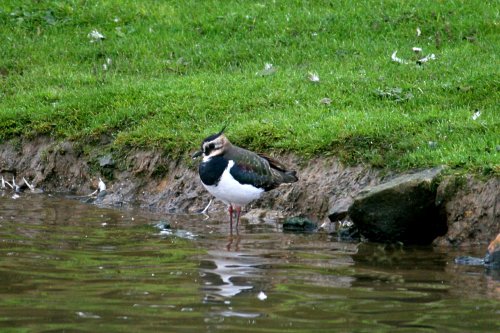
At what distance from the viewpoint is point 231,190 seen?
11523 millimetres

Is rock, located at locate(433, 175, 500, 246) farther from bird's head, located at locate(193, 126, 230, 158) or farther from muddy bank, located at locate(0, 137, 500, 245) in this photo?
bird's head, located at locate(193, 126, 230, 158)

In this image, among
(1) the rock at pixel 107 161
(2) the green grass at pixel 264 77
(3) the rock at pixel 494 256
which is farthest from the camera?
(1) the rock at pixel 107 161

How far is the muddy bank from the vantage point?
432 inches

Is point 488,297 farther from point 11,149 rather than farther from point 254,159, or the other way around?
point 11,149

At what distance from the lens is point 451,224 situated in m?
11.0

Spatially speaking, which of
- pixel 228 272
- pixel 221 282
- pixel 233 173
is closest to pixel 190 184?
pixel 233 173

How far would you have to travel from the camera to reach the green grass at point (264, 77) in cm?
1291

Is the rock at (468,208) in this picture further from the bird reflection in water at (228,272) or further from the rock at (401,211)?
the bird reflection in water at (228,272)

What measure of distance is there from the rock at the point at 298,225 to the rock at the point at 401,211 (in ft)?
2.66

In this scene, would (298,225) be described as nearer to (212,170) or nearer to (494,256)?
(212,170)

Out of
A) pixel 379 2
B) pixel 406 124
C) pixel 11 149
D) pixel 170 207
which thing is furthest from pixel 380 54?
pixel 11 149

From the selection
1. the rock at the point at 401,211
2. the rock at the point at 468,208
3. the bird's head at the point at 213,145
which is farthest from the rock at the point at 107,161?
the rock at the point at 468,208

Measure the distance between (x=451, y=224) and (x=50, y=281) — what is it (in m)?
4.42

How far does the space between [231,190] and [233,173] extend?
0.19m
